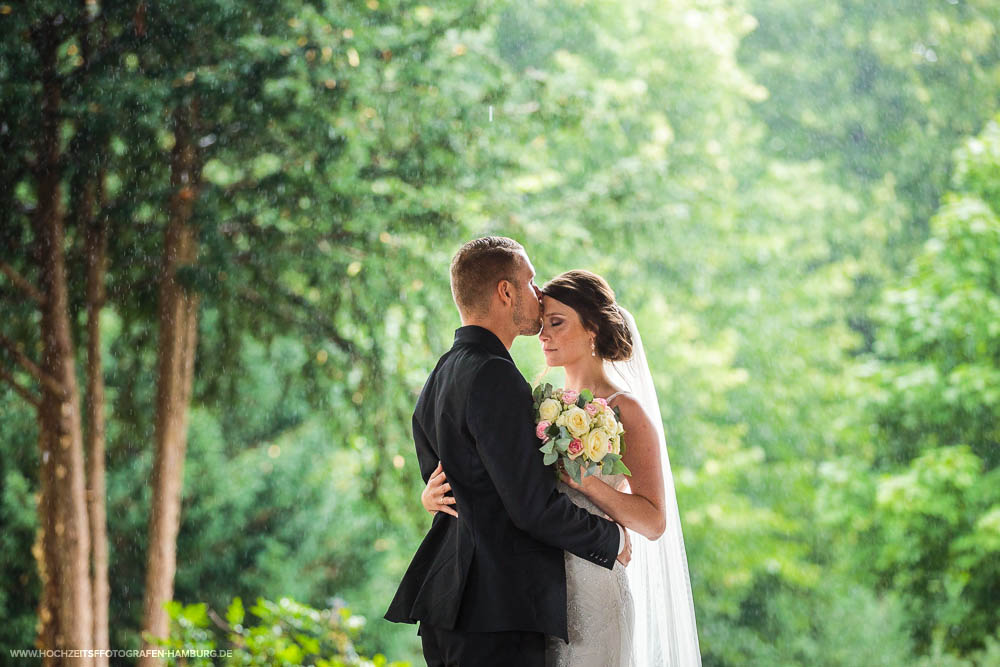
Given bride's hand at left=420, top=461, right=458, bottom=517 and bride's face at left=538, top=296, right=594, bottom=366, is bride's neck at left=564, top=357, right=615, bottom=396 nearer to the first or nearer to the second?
bride's face at left=538, top=296, right=594, bottom=366

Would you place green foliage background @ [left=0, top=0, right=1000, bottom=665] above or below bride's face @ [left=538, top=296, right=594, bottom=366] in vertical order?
above

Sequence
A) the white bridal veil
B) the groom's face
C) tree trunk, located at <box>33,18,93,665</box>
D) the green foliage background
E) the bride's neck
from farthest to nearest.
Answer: the green foliage background → tree trunk, located at <box>33,18,93,665</box> → the white bridal veil → the bride's neck → the groom's face

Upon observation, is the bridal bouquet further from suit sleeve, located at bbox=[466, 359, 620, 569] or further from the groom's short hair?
the groom's short hair

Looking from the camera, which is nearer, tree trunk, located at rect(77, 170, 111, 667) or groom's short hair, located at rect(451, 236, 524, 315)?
groom's short hair, located at rect(451, 236, 524, 315)

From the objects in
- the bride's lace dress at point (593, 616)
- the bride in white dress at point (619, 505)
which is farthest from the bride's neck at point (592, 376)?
the bride's lace dress at point (593, 616)

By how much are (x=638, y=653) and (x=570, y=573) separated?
0.52m

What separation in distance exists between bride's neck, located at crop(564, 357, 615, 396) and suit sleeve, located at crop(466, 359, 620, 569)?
0.43m

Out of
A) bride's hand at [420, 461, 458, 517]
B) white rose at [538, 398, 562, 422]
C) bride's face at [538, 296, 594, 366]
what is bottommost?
bride's hand at [420, 461, 458, 517]

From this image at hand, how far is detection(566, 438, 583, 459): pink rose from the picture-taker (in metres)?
1.95

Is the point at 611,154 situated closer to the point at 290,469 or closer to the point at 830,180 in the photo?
the point at 830,180

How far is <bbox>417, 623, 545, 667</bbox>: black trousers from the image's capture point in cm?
198

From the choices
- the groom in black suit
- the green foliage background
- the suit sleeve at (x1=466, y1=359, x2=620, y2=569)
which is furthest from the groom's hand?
the green foliage background

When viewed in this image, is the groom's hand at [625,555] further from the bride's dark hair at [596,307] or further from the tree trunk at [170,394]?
the tree trunk at [170,394]

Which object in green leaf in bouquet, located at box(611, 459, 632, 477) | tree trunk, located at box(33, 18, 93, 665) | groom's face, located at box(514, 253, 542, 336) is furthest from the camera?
tree trunk, located at box(33, 18, 93, 665)
